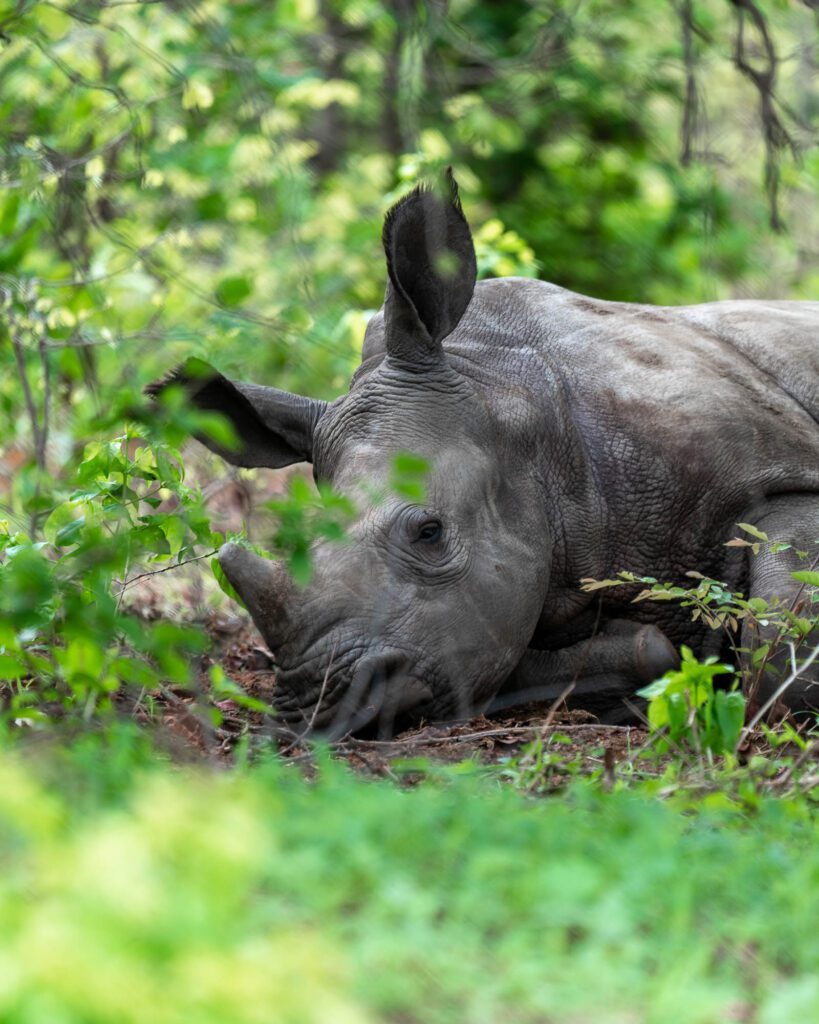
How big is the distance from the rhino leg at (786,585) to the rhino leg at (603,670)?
37cm

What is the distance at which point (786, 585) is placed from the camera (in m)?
5.87

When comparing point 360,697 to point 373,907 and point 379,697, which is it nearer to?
point 379,697

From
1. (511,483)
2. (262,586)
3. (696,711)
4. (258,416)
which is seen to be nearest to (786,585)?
(511,483)

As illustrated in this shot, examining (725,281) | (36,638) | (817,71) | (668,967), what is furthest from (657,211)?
(668,967)

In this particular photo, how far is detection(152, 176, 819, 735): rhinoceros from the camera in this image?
5.46 metres

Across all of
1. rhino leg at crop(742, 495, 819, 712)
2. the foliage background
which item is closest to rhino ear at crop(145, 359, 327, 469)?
the foliage background

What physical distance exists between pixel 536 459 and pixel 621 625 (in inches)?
29.5

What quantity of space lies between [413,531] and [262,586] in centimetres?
58

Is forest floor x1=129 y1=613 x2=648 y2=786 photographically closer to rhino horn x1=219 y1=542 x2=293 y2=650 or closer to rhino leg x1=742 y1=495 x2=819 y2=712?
rhino horn x1=219 y1=542 x2=293 y2=650

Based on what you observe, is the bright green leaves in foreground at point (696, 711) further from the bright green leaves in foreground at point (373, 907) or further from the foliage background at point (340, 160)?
the foliage background at point (340, 160)

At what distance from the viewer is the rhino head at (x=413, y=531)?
5.38 metres

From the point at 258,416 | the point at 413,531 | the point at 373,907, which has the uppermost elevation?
the point at 373,907

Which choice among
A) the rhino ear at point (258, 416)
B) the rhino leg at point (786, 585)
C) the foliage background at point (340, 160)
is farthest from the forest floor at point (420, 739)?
the foliage background at point (340, 160)

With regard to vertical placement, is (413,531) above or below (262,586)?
above
